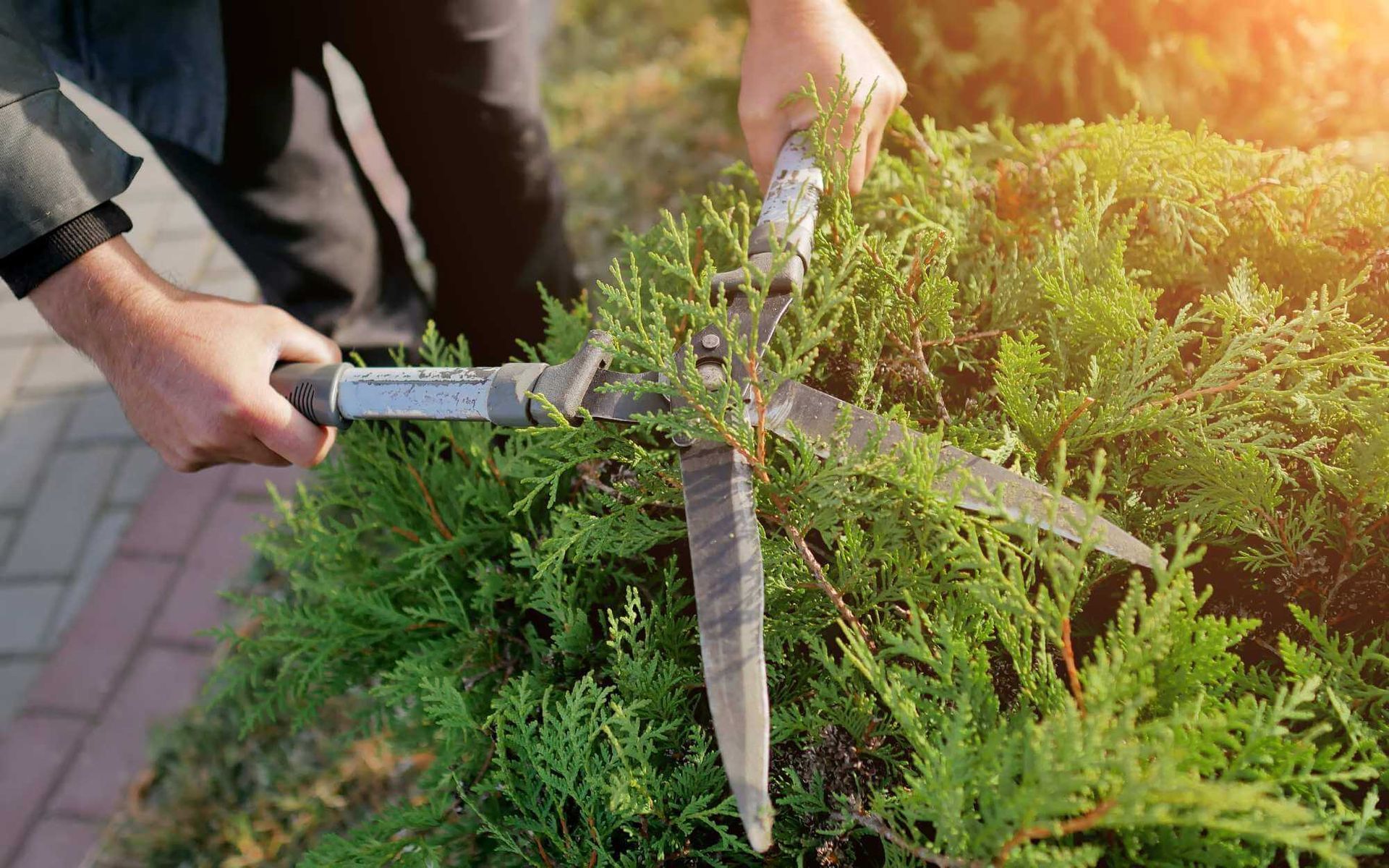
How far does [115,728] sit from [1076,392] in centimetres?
359

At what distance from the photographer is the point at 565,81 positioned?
5.52 meters

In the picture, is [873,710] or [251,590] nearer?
[873,710]

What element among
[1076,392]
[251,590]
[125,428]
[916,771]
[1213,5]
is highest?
[1213,5]

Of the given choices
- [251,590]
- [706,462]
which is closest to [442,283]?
[251,590]

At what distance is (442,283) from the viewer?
3408mm

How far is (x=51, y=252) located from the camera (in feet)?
5.66

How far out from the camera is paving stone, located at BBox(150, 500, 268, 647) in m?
3.50

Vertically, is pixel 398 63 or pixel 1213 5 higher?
pixel 1213 5

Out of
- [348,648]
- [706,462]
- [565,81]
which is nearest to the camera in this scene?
[706,462]

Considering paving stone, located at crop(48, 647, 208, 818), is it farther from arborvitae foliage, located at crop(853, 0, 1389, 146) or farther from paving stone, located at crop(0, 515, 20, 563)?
arborvitae foliage, located at crop(853, 0, 1389, 146)

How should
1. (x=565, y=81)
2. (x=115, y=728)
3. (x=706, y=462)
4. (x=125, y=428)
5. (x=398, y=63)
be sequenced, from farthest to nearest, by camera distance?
1. (x=565, y=81)
2. (x=125, y=428)
3. (x=115, y=728)
4. (x=398, y=63)
5. (x=706, y=462)

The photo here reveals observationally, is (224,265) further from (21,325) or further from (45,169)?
(45,169)

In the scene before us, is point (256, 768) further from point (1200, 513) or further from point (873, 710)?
point (1200, 513)

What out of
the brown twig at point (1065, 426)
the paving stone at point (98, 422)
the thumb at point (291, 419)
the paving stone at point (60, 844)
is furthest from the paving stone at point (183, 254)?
the brown twig at point (1065, 426)
